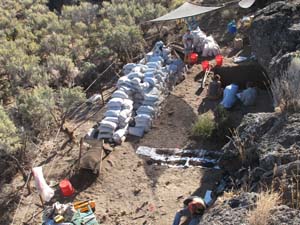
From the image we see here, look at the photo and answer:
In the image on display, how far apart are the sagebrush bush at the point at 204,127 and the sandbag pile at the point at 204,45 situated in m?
4.57

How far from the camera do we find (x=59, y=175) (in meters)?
10.7

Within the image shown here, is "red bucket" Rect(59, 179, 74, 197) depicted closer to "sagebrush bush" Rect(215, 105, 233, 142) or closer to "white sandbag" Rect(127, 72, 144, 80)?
"sagebrush bush" Rect(215, 105, 233, 142)

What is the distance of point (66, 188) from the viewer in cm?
977

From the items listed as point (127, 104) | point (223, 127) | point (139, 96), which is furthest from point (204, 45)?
point (223, 127)

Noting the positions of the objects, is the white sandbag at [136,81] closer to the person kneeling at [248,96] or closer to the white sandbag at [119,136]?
the white sandbag at [119,136]

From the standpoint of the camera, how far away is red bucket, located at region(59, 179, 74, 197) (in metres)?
9.76

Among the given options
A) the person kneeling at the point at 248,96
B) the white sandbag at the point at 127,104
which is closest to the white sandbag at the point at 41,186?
the white sandbag at the point at 127,104

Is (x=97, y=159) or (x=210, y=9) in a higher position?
(x=210, y=9)

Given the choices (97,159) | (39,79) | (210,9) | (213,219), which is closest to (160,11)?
(210,9)

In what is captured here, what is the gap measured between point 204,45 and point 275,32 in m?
4.40

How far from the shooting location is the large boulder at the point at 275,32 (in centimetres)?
1039

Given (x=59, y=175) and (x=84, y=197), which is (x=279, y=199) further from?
(x=59, y=175)

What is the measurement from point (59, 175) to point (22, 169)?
906 millimetres

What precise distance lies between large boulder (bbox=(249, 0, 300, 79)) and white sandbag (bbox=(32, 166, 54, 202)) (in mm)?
5873
